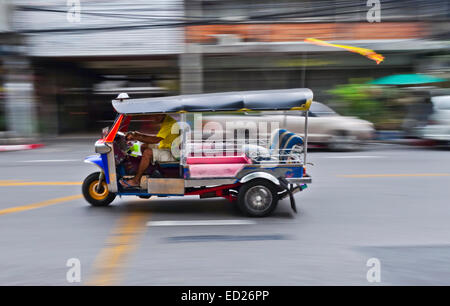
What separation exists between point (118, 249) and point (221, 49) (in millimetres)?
12825

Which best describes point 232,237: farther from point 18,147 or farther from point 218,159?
point 18,147

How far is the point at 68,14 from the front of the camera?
16.0m

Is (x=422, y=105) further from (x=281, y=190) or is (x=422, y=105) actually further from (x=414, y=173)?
(x=281, y=190)

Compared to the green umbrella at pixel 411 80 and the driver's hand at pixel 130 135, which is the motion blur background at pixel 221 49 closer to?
the green umbrella at pixel 411 80

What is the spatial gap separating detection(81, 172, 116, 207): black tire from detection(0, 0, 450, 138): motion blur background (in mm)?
10064

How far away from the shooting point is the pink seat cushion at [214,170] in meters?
6.03

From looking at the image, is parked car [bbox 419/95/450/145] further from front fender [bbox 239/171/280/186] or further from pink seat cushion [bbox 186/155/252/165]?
pink seat cushion [bbox 186/155/252/165]

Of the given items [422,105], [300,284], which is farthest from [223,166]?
[422,105]

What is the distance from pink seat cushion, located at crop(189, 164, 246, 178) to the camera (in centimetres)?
603

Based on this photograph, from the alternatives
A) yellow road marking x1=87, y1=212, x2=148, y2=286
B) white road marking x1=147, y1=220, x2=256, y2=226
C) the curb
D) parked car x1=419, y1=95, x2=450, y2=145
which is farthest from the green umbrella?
the curb

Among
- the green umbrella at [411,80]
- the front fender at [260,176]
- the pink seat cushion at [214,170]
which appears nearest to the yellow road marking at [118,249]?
the pink seat cushion at [214,170]

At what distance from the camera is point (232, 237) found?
5234 mm

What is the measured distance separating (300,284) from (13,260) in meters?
3.03

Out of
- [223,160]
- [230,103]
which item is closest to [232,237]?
[223,160]
